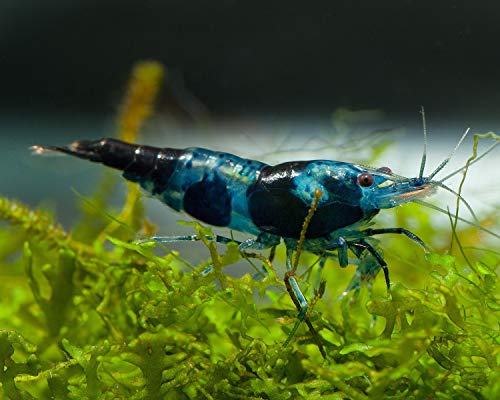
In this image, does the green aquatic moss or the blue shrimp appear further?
the blue shrimp

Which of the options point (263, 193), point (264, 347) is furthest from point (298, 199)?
point (264, 347)

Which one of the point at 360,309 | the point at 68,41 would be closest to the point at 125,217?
the point at 360,309

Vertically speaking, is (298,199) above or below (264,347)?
above

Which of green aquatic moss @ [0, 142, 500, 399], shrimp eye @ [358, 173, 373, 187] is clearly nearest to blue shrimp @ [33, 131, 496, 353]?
shrimp eye @ [358, 173, 373, 187]

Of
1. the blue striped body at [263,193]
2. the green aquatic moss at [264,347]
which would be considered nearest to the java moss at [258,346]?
the green aquatic moss at [264,347]

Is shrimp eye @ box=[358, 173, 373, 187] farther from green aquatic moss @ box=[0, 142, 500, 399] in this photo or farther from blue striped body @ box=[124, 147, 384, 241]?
green aquatic moss @ box=[0, 142, 500, 399]

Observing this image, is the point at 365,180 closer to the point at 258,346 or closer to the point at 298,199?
the point at 298,199

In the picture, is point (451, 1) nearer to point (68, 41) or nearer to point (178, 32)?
point (178, 32)

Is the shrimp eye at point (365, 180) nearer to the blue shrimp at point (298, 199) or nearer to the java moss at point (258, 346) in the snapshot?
the blue shrimp at point (298, 199)
